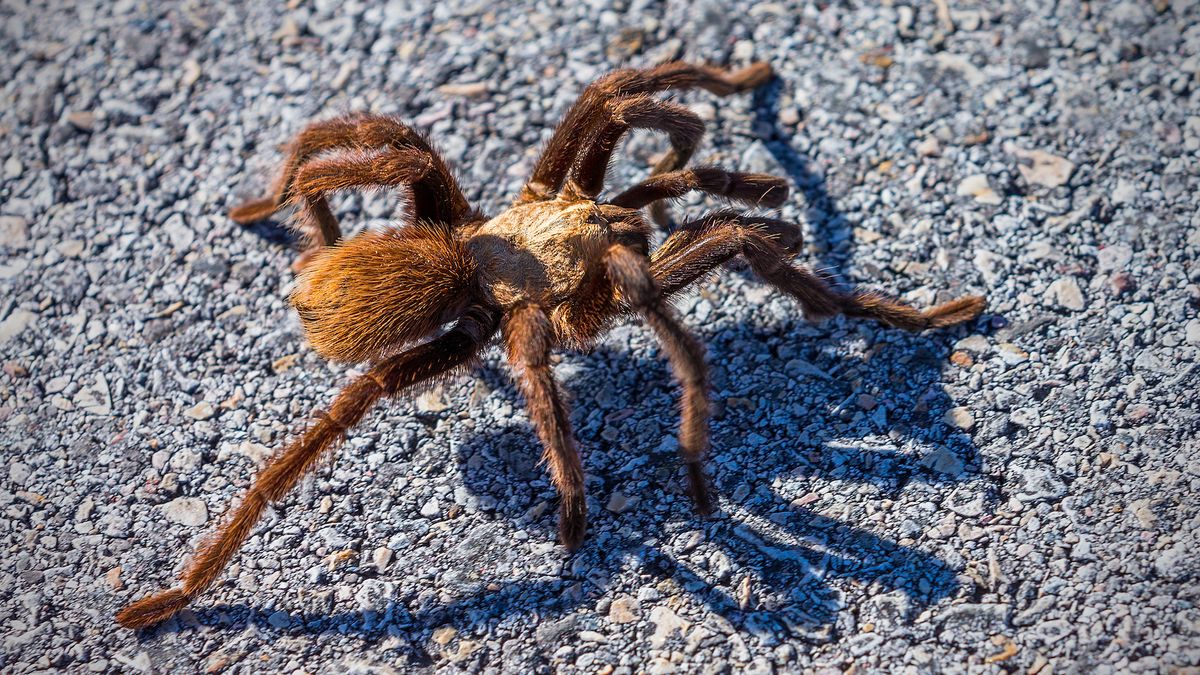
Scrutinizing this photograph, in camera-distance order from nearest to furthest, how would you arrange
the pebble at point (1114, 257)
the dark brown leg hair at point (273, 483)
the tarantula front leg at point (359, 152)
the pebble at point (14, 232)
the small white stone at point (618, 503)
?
the dark brown leg hair at point (273, 483)
the small white stone at point (618, 503)
the tarantula front leg at point (359, 152)
the pebble at point (1114, 257)
the pebble at point (14, 232)

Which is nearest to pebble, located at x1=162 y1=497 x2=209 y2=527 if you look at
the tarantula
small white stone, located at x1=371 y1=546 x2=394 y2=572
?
the tarantula

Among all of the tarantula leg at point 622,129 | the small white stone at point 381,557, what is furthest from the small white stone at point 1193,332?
the small white stone at point 381,557

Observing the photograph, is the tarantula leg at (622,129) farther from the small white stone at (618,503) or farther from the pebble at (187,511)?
the pebble at (187,511)

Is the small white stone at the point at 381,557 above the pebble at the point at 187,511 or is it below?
below

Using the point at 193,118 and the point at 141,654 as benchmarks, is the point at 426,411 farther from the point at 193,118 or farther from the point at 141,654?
the point at 193,118

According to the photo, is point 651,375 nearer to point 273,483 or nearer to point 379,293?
point 379,293
